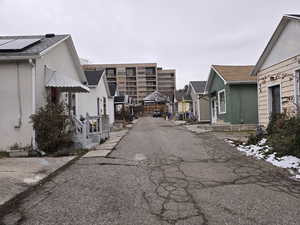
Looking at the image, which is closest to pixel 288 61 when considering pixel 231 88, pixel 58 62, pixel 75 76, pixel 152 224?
pixel 231 88

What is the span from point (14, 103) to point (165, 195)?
6.75m

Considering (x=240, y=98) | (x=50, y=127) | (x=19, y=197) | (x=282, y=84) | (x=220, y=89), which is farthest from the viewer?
(x=220, y=89)

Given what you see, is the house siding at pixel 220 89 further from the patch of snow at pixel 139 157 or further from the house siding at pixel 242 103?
the patch of snow at pixel 139 157

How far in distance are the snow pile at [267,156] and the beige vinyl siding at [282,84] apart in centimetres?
183

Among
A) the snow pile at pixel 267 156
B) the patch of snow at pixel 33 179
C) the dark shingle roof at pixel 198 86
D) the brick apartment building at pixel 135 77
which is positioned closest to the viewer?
the patch of snow at pixel 33 179

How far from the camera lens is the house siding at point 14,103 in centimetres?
821

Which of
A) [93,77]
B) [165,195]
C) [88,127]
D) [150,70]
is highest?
[150,70]

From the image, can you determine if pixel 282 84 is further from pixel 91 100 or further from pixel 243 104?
pixel 91 100

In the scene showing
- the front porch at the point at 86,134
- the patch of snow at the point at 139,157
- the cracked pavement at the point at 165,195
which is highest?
the front porch at the point at 86,134

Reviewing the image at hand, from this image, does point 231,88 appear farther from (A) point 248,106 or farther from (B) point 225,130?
(B) point 225,130

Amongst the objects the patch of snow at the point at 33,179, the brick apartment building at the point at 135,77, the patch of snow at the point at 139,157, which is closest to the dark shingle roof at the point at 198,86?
the patch of snow at the point at 139,157

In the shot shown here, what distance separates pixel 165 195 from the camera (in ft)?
13.5

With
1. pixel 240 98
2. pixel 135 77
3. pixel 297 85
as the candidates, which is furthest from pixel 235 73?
pixel 135 77

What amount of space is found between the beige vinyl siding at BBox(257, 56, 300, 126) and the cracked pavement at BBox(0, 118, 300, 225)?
13.6 feet
